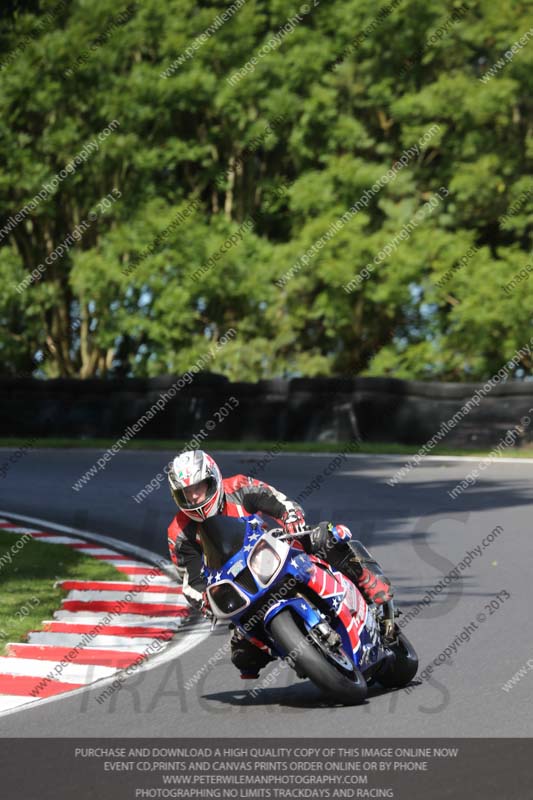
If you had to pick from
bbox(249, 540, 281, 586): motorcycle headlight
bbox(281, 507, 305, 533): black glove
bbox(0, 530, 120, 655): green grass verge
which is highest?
bbox(249, 540, 281, 586): motorcycle headlight

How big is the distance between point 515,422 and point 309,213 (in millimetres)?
11715

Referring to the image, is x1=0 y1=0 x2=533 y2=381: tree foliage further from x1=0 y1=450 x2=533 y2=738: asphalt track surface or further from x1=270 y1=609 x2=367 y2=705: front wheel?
x1=270 y1=609 x2=367 y2=705: front wheel

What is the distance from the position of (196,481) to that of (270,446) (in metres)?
18.3

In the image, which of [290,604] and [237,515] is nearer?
[290,604]

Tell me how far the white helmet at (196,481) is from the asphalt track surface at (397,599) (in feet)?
3.49

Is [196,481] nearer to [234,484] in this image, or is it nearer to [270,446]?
[234,484]

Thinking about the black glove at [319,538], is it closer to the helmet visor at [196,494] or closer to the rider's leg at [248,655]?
the helmet visor at [196,494]

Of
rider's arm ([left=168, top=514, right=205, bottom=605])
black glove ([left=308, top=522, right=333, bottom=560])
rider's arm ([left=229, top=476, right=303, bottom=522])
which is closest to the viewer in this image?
black glove ([left=308, top=522, right=333, bottom=560])

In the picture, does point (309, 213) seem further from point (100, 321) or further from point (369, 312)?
point (100, 321)

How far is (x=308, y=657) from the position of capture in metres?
7.07

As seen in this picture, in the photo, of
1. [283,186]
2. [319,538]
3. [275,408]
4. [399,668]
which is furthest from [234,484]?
[283,186]

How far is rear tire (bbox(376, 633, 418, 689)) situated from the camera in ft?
25.8

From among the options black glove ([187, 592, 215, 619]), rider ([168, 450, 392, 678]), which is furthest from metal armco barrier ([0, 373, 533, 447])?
black glove ([187, 592, 215, 619])
